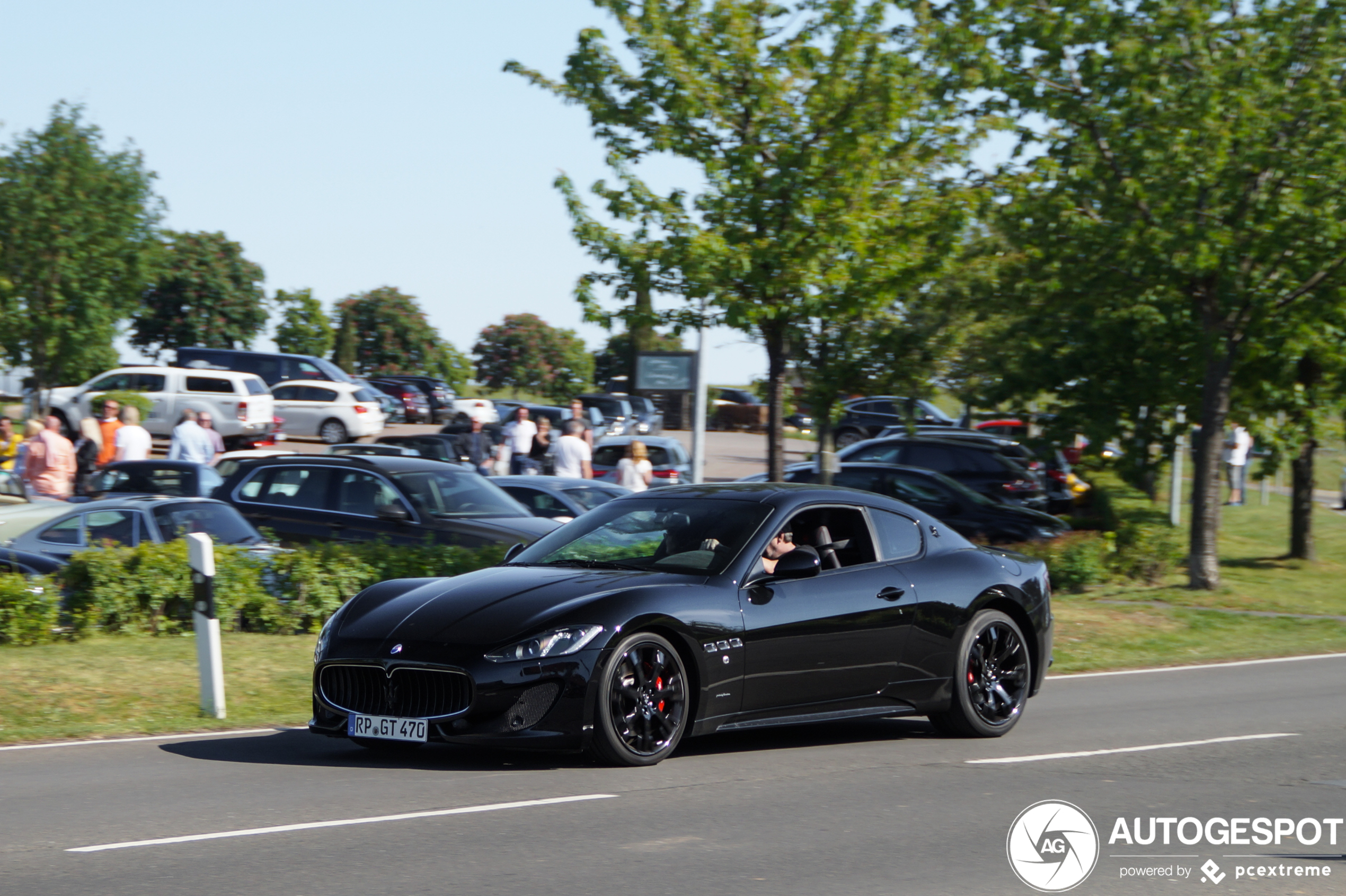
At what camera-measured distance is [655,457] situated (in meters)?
28.3

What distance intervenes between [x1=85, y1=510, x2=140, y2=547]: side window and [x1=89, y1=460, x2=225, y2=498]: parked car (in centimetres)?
452

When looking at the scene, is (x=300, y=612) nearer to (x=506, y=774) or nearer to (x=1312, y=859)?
(x=506, y=774)

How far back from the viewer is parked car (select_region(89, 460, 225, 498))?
717 inches

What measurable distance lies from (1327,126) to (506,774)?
609 inches

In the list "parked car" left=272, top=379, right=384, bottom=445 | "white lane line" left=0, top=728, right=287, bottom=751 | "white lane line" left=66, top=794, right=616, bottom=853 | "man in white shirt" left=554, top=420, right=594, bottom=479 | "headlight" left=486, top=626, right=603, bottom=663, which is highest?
"parked car" left=272, top=379, right=384, bottom=445

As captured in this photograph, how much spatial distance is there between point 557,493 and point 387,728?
11.5m

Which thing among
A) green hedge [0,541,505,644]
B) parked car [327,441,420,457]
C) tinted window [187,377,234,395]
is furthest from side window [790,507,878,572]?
tinted window [187,377,234,395]

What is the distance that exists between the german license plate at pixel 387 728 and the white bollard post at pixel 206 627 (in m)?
1.96

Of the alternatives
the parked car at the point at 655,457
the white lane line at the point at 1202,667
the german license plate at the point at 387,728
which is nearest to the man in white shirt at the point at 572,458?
the parked car at the point at 655,457

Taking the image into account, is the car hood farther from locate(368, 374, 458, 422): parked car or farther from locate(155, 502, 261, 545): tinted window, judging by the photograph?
locate(368, 374, 458, 422): parked car

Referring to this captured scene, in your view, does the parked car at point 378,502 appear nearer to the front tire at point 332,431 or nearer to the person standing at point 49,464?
the person standing at point 49,464

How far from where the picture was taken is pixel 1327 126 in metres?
18.6

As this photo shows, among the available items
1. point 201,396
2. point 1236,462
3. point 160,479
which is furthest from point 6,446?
point 1236,462

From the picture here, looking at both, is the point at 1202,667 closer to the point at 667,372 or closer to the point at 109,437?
the point at 667,372
